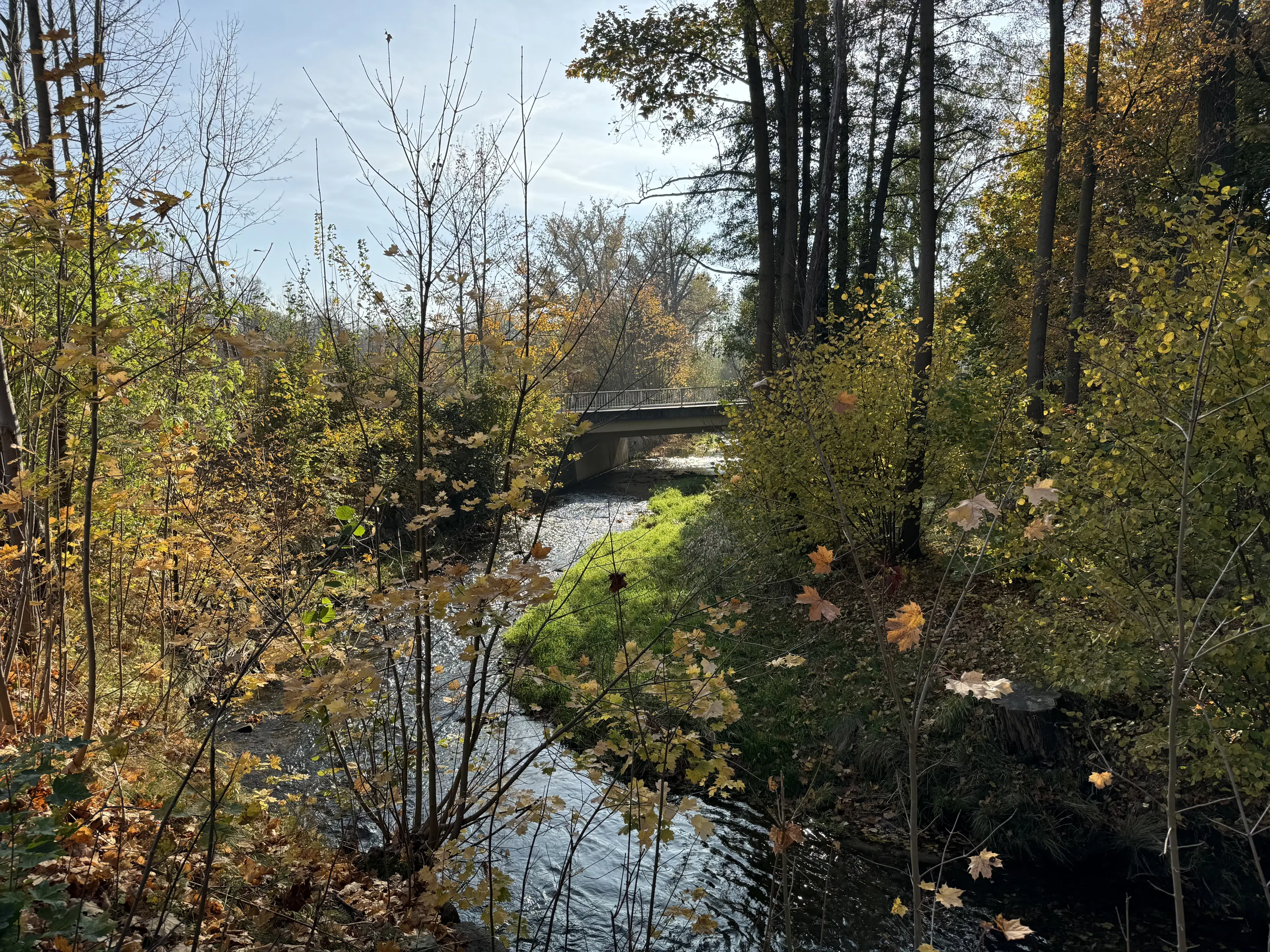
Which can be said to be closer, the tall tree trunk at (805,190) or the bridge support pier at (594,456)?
the tall tree trunk at (805,190)

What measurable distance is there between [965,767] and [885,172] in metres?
11.2

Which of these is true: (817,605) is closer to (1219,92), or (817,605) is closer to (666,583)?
(666,583)

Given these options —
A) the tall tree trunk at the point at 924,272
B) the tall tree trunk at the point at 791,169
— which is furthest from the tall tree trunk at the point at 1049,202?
the tall tree trunk at the point at 791,169

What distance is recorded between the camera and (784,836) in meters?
2.11

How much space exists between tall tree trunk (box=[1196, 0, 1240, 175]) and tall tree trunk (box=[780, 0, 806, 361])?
4.68 metres

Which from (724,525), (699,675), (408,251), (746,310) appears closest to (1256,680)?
(699,675)

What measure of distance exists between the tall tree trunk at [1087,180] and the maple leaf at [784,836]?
29.0ft

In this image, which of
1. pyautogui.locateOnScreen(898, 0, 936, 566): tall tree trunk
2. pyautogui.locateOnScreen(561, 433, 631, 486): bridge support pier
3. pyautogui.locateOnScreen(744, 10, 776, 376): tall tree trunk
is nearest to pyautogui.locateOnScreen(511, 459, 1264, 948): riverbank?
pyautogui.locateOnScreen(898, 0, 936, 566): tall tree trunk

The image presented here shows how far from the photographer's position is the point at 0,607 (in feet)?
14.7

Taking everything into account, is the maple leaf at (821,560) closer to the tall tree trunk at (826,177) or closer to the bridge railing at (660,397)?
the tall tree trunk at (826,177)

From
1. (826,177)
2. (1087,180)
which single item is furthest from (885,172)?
(826,177)

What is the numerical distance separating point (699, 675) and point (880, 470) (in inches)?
280

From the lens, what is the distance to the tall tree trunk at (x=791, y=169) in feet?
35.0

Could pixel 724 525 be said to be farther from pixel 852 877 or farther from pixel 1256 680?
pixel 1256 680
